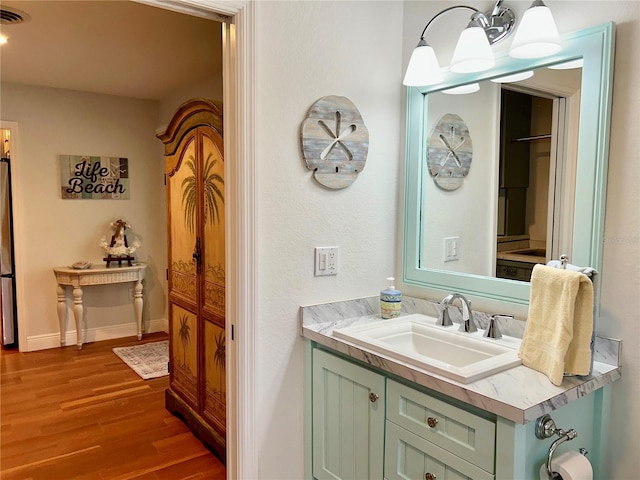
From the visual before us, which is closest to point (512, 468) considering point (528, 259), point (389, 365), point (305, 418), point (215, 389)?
point (389, 365)

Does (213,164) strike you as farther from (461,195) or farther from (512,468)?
(512,468)

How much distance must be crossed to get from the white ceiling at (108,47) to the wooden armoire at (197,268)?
1.83 feet

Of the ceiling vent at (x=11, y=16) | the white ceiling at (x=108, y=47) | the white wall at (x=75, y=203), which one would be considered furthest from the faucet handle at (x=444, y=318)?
the white wall at (x=75, y=203)

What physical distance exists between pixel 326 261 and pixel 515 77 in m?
1.00

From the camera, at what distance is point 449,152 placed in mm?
2045

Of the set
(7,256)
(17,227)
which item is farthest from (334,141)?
(7,256)

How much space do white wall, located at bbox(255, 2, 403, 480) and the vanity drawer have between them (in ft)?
1.68

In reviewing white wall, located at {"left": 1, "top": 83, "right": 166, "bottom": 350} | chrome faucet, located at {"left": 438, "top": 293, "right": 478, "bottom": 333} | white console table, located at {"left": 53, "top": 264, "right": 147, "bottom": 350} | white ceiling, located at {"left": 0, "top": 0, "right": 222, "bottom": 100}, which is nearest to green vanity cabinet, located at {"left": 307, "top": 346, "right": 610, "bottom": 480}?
chrome faucet, located at {"left": 438, "top": 293, "right": 478, "bottom": 333}

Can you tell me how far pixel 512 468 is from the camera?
123 cm

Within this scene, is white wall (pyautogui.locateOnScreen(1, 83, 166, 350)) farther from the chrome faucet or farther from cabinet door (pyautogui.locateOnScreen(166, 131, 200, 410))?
the chrome faucet

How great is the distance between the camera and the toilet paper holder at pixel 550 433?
4.21 ft

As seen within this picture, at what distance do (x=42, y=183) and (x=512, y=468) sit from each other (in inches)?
182

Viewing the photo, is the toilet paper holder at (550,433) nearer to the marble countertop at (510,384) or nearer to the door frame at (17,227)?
the marble countertop at (510,384)

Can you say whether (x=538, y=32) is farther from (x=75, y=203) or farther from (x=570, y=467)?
(x=75, y=203)
